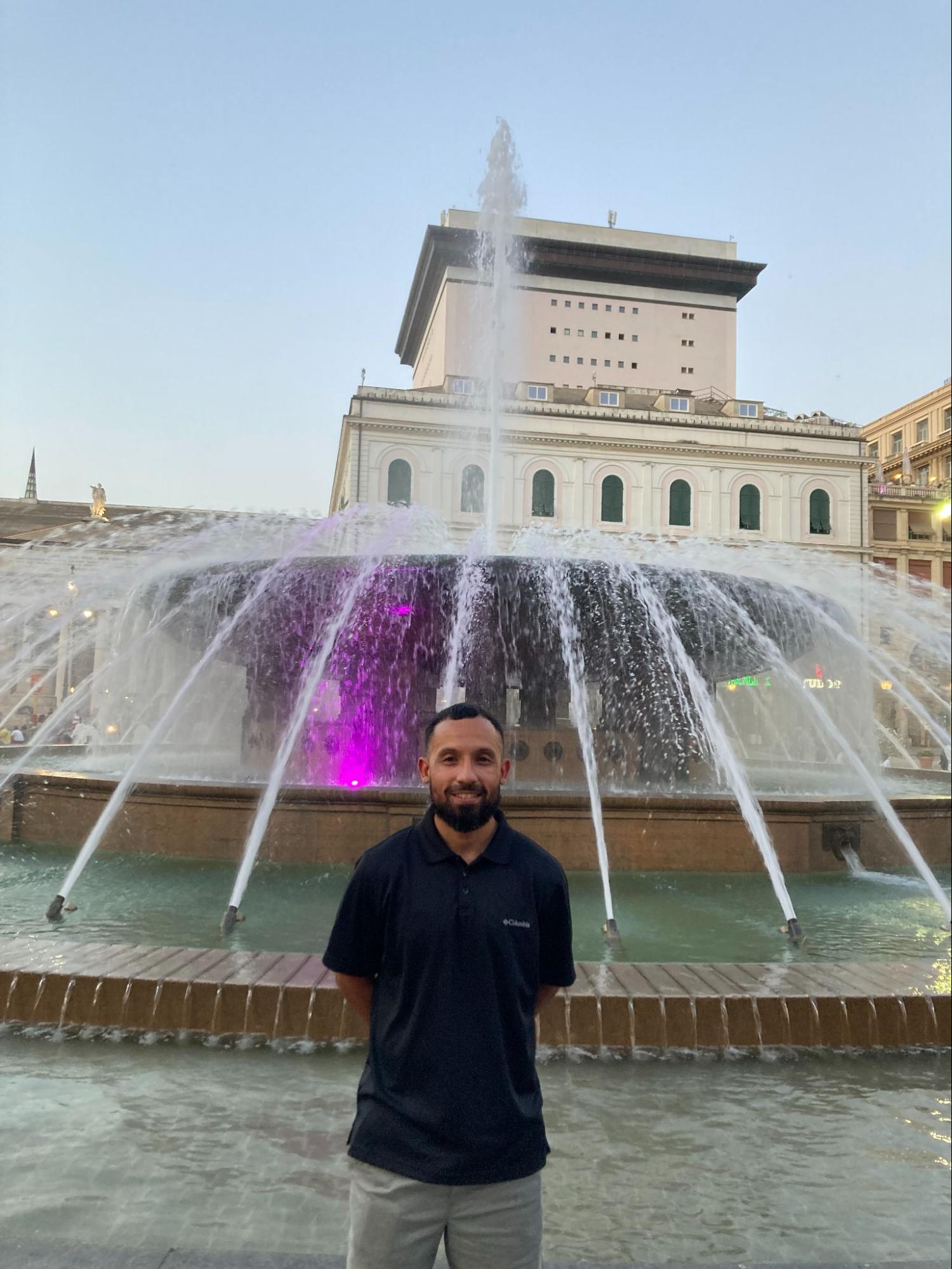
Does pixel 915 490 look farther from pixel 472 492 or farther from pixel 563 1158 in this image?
pixel 563 1158

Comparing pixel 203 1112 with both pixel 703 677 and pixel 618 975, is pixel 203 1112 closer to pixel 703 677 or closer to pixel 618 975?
pixel 618 975

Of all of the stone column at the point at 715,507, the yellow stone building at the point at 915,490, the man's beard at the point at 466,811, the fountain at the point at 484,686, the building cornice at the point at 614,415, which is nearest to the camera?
the man's beard at the point at 466,811

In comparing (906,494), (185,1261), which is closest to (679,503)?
(906,494)

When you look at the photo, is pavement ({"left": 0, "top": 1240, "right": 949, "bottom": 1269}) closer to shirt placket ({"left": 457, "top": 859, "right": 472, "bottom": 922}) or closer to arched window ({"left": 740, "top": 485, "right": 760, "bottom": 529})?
shirt placket ({"left": 457, "top": 859, "right": 472, "bottom": 922})

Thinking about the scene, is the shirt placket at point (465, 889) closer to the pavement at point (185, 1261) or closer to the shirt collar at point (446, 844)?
the shirt collar at point (446, 844)

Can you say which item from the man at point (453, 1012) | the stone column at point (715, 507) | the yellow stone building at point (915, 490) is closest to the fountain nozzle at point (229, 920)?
the man at point (453, 1012)

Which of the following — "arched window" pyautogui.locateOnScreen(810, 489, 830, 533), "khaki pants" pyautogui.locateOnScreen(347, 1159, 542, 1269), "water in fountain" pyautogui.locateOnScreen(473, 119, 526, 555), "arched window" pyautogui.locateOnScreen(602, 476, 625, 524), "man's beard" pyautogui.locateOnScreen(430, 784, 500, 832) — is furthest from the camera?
"arched window" pyautogui.locateOnScreen(810, 489, 830, 533)

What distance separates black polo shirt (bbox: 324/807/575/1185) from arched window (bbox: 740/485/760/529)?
1842 inches

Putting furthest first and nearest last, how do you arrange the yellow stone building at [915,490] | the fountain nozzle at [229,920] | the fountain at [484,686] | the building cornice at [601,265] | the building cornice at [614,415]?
the building cornice at [601,265] → the yellow stone building at [915,490] → the building cornice at [614,415] → the fountain at [484,686] → the fountain nozzle at [229,920]

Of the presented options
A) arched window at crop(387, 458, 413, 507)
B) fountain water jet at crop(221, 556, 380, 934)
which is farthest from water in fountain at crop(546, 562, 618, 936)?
arched window at crop(387, 458, 413, 507)

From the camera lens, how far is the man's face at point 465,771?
1.72m

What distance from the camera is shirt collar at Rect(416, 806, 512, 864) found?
1721 millimetres

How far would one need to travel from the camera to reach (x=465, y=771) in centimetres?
173

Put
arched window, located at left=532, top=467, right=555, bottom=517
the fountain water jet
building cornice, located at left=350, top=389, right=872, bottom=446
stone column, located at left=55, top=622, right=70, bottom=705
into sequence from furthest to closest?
arched window, located at left=532, top=467, right=555, bottom=517
building cornice, located at left=350, top=389, right=872, bottom=446
stone column, located at left=55, top=622, right=70, bottom=705
the fountain water jet
